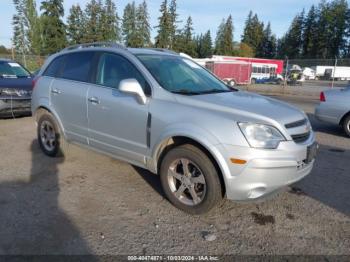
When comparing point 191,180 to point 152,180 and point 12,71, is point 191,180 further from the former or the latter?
point 12,71

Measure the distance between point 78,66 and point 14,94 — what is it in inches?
174

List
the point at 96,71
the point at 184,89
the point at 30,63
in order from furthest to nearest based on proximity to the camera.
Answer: the point at 30,63 → the point at 96,71 → the point at 184,89

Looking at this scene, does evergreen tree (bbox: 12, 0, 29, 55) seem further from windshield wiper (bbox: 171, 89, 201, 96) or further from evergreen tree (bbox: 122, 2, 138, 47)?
windshield wiper (bbox: 171, 89, 201, 96)

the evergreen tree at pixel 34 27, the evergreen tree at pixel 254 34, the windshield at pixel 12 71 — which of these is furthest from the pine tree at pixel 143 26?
the windshield at pixel 12 71

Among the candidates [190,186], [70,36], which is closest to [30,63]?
[190,186]

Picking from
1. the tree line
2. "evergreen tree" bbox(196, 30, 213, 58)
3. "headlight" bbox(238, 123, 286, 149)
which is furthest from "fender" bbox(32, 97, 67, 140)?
"evergreen tree" bbox(196, 30, 213, 58)

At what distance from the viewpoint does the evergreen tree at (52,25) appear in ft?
182

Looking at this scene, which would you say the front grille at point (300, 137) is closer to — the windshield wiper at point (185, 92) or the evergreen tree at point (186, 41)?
the windshield wiper at point (185, 92)

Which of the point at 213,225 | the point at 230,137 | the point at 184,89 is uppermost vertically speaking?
the point at 184,89

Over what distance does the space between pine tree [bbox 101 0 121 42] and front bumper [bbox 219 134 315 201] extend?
68991mm

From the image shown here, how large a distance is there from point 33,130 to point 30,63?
23713 millimetres

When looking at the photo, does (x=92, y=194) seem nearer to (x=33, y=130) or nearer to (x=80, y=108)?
(x=80, y=108)

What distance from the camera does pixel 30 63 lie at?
93.6 ft

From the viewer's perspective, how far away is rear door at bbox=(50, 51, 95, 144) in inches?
184
